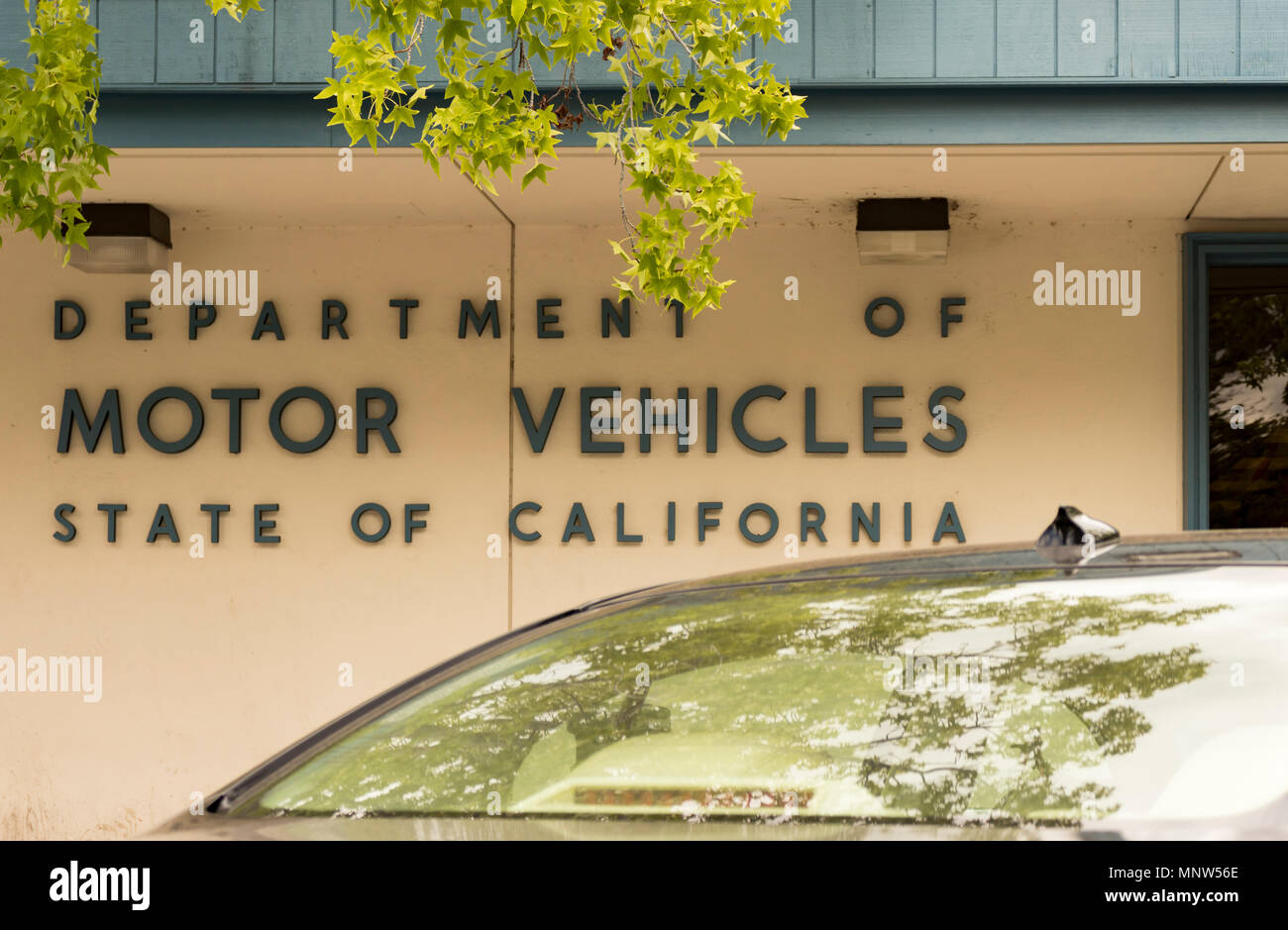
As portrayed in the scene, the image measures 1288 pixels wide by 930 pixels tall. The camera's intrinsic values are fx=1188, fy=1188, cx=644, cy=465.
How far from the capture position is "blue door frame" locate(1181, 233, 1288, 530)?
235 inches

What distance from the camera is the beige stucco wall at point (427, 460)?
6.11 m

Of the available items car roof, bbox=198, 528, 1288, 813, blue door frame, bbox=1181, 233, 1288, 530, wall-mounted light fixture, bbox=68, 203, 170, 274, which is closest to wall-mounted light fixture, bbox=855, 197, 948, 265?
blue door frame, bbox=1181, 233, 1288, 530

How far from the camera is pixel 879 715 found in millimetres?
1815

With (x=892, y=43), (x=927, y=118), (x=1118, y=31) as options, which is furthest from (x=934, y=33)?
(x=1118, y=31)

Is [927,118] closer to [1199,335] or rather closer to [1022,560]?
[1199,335]

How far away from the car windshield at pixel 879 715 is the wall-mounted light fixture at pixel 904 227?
4.03 m

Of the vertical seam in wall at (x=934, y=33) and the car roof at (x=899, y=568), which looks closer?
the car roof at (x=899, y=568)

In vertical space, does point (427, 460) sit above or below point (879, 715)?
above

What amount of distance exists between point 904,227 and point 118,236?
3.90 m

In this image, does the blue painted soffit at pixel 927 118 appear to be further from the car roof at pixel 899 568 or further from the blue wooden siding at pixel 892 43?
the car roof at pixel 899 568

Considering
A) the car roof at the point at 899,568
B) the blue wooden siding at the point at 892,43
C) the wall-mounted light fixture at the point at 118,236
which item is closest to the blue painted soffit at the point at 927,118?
the blue wooden siding at the point at 892,43

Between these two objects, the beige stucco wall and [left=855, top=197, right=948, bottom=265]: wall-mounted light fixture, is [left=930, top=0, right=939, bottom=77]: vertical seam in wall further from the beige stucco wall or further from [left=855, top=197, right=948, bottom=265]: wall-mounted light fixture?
the beige stucco wall

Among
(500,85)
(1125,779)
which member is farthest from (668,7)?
(1125,779)

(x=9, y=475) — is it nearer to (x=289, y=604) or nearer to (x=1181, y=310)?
(x=289, y=604)
